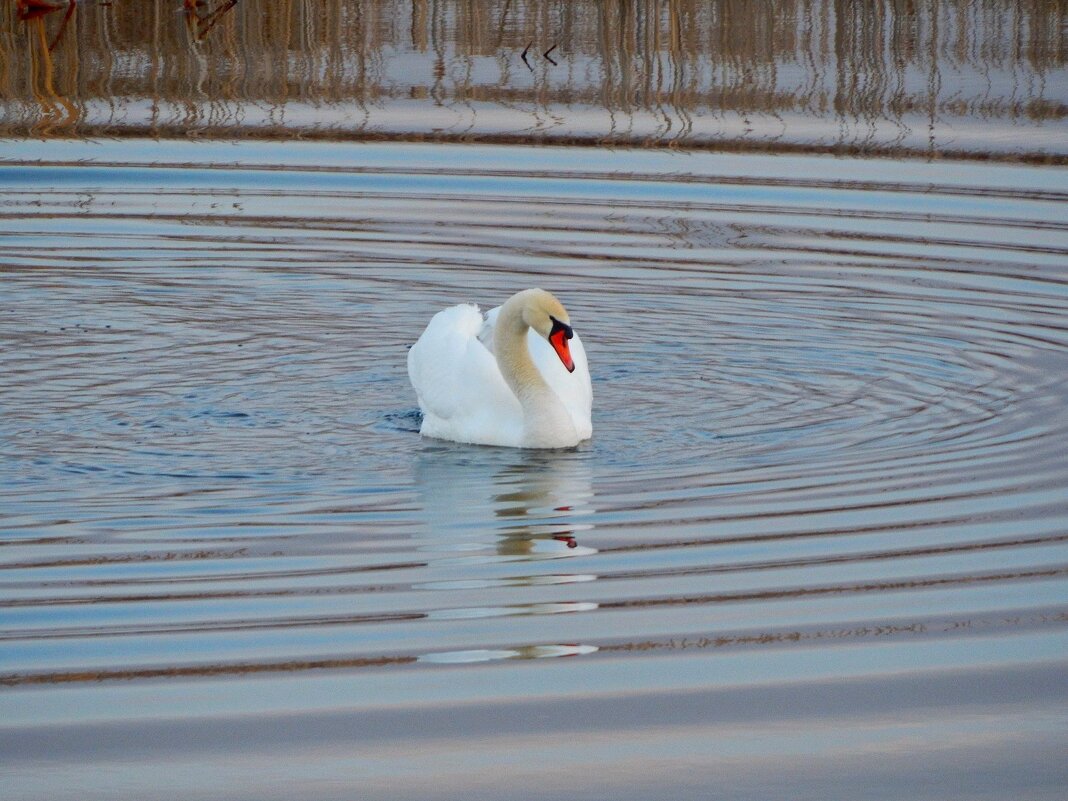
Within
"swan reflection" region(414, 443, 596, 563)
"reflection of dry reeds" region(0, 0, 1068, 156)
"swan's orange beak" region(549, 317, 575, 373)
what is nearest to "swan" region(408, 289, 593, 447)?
"swan's orange beak" region(549, 317, 575, 373)

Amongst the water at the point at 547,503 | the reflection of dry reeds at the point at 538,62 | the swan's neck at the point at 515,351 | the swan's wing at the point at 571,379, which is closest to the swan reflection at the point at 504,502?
the water at the point at 547,503

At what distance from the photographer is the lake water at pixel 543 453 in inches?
203

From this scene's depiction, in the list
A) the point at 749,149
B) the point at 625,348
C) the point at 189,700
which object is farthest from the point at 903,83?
the point at 189,700

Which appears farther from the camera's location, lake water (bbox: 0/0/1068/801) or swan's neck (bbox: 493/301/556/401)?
swan's neck (bbox: 493/301/556/401)

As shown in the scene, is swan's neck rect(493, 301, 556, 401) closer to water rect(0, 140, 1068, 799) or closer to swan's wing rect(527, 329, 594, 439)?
swan's wing rect(527, 329, 594, 439)

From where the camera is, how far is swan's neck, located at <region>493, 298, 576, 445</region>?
8883mm

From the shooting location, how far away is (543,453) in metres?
8.93

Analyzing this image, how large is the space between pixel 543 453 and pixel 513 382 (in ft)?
1.43

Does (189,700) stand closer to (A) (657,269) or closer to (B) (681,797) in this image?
(B) (681,797)

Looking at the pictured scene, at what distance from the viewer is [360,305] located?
11508 mm

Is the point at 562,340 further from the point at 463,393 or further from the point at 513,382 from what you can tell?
the point at 463,393

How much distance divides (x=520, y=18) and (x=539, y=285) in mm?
10536

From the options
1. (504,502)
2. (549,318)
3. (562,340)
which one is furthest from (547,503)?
(549,318)

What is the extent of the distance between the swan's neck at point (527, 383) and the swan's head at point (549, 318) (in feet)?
0.40
